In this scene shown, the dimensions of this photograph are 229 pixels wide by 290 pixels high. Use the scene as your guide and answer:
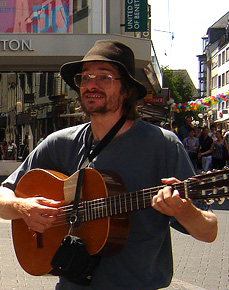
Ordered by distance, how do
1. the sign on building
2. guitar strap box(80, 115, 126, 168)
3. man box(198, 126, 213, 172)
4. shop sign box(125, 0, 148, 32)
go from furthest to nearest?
shop sign box(125, 0, 148, 32) → the sign on building → man box(198, 126, 213, 172) → guitar strap box(80, 115, 126, 168)

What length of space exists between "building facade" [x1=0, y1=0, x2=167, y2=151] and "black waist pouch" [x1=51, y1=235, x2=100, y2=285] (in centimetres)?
1391

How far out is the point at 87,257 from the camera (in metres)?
2.41

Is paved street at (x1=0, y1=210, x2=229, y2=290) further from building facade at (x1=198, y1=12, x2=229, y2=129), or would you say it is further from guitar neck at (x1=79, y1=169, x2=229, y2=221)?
building facade at (x1=198, y1=12, x2=229, y2=129)

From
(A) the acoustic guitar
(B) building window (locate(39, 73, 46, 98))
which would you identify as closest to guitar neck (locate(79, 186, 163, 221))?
(A) the acoustic guitar

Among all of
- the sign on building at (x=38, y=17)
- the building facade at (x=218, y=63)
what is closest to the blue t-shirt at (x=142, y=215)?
the sign on building at (x=38, y=17)

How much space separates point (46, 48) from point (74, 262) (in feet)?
46.8

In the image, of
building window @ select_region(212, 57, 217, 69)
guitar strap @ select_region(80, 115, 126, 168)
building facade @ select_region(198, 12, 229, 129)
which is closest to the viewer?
guitar strap @ select_region(80, 115, 126, 168)

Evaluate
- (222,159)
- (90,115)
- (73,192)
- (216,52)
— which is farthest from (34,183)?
(216,52)

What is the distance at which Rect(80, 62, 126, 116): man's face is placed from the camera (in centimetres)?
261

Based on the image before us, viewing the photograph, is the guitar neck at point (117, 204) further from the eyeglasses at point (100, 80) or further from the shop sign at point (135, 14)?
the shop sign at point (135, 14)

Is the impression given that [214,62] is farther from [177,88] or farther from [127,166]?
[127,166]

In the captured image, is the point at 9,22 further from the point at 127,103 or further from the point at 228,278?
the point at 127,103

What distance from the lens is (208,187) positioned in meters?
2.08

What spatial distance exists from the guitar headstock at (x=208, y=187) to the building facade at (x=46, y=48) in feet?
46.4
